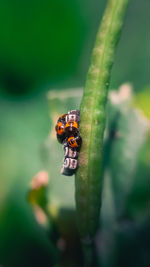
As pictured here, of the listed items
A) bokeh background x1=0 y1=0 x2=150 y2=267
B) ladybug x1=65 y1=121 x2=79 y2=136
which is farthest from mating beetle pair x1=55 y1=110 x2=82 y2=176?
bokeh background x1=0 y1=0 x2=150 y2=267

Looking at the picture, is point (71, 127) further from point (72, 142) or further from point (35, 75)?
point (35, 75)

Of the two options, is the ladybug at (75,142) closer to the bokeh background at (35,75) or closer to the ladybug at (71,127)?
the ladybug at (71,127)

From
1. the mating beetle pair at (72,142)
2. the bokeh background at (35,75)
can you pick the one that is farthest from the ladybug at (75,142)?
the bokeh background at (35,75)

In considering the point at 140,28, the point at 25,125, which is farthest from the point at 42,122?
the point at 140,28

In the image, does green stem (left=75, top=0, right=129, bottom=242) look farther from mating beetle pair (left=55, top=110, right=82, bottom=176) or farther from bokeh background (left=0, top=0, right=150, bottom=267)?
bokeh background (left=0, top=0, right=150, bottom=267)

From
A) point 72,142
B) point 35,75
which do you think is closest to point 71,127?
point 72,142

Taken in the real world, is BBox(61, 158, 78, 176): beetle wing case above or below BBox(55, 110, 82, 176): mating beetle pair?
below
